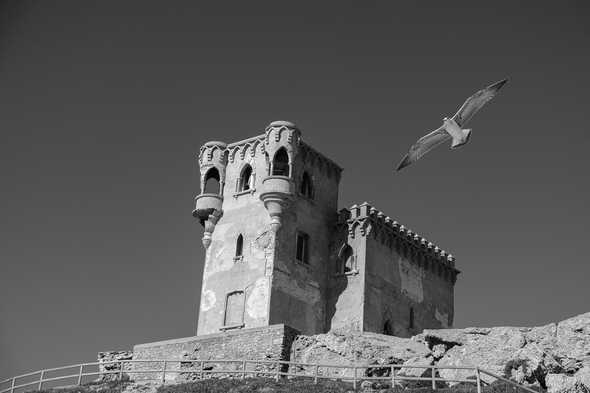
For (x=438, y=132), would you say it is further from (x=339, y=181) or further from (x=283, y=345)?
(x=339, y=181)

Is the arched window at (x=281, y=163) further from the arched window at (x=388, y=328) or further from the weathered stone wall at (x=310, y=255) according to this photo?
the arched window at (x=388, y=328)

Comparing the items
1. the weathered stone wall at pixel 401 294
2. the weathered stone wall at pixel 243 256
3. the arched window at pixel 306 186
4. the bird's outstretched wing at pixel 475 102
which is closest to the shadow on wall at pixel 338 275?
the weathered stone wall at pixel 401 294

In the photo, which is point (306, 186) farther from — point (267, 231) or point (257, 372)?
point (257, 372)

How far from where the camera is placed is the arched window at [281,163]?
175 ft

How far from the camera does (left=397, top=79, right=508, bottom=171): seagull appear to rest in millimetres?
37031

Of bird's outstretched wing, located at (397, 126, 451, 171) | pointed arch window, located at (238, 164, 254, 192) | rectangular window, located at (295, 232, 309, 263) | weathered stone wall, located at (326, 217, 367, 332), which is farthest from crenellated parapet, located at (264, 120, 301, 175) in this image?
bird's outstretched wing, located at (397, 126, 451, 171)

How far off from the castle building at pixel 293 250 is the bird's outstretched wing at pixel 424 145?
13277 millimetres

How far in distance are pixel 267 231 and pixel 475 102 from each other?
17.2 meters

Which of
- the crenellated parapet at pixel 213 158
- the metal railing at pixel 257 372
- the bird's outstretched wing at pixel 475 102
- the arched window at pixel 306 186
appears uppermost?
the crenellated parapet at pixel 213 158

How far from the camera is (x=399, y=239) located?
56625 millimetres

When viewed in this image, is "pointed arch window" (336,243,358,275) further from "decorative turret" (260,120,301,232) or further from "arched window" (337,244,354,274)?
"decorative turret" (260,120,301,232)

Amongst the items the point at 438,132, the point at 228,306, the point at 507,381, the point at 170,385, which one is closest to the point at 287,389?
the point at 170,385

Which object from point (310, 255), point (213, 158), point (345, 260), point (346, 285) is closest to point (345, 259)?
point (345, 260)

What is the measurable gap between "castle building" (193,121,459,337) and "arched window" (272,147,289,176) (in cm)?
6
